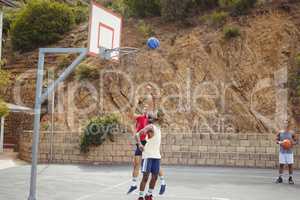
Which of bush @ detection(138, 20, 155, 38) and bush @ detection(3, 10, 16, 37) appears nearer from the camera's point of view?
Result: bush @ detection(138, 20, 155, 38)

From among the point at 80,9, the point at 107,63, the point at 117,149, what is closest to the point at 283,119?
the point at 117,149

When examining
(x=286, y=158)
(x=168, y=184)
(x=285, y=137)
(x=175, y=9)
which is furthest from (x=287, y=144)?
(x=175, y=9)

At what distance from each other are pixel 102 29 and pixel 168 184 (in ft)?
15.1

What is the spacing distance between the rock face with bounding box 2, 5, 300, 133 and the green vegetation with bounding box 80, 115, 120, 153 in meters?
4.01

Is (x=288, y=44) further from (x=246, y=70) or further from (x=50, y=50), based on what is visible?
(x=50, y=50)

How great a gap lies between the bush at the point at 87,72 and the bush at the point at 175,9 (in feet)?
19.2

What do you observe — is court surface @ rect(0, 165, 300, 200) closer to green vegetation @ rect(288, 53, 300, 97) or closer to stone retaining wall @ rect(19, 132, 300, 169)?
stone retaining wall @ rect(19, 132, 300, 169)

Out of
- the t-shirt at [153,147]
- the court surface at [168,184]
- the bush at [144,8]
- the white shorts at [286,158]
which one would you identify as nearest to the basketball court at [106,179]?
the court surface at [168,184]

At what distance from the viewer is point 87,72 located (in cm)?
2348

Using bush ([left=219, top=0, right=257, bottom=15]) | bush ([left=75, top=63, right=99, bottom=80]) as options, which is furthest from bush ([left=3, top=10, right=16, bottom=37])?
bush ([left=219, top=0, right=257, bottom=15])

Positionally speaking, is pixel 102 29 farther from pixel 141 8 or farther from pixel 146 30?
pixel 141 8

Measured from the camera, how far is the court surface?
31.8 ft

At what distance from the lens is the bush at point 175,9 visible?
25688mm

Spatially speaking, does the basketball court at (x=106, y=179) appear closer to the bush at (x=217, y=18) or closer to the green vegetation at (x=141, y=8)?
the bush at (x=217, y=18)
